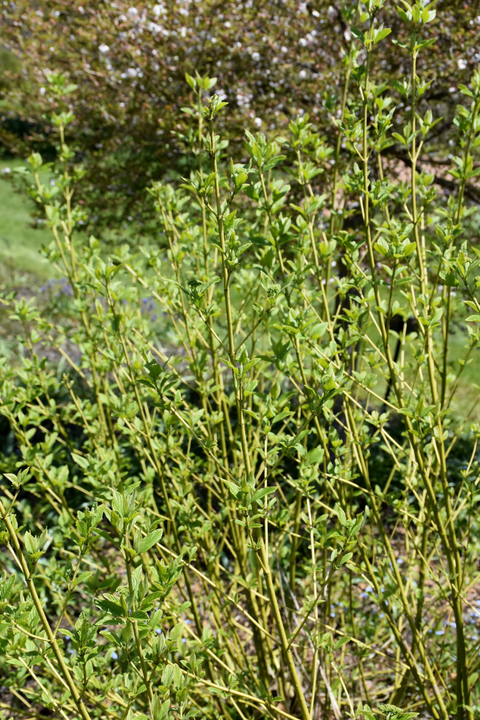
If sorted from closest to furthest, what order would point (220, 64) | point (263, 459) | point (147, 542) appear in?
point (147, 542) → point (263, 459) → point (220, 64)

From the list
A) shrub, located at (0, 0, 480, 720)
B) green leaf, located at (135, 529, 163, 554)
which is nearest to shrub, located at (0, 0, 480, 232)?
shrub, located at (0, 0, 480, 720)

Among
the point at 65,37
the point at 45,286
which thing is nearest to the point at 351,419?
the point at 65,37

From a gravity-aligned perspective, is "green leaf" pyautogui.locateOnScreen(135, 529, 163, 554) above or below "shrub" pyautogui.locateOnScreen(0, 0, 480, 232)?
below

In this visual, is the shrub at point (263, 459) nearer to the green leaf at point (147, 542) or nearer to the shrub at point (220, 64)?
the green leaf at point (147, 542)

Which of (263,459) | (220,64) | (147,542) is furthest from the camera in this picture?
(220,64)

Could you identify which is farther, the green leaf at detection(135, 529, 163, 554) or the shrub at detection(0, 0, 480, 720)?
the shrub at detection(0, 0, 480, 720)

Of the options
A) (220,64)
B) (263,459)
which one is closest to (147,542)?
(263,459)

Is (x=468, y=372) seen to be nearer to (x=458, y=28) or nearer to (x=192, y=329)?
(x=458, y=28)

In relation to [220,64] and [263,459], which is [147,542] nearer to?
[263,459]

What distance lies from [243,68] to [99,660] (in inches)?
123

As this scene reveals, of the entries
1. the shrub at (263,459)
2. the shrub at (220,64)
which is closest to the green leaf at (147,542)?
the shrub at (263,459)

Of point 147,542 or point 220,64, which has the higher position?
point 220,64

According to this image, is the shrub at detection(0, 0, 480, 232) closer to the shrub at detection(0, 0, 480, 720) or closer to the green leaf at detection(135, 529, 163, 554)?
the shrub at detection(0, 0, 480, 720)

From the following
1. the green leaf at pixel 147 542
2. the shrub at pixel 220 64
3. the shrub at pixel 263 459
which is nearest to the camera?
the green leaf at pixel 147 542
